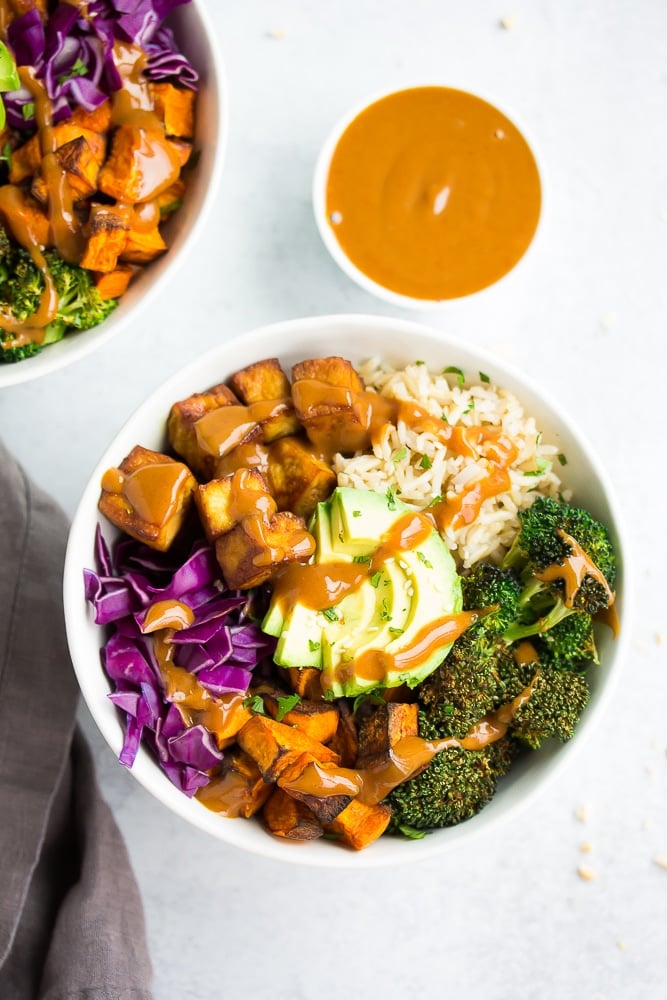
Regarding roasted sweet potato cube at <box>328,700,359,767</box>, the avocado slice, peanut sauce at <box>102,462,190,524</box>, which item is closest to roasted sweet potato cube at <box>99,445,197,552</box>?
peanut sauce at <box>102,462,190,524</box>

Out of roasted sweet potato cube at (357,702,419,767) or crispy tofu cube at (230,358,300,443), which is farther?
crispy tofu cube at (230,358,300,443)

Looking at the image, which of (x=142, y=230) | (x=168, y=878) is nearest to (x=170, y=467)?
(x=142, y=230)

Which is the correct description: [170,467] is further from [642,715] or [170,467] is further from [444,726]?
[642,715]

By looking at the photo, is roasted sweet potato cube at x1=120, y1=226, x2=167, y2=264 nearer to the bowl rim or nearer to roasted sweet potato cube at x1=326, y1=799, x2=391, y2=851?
the bowl rim

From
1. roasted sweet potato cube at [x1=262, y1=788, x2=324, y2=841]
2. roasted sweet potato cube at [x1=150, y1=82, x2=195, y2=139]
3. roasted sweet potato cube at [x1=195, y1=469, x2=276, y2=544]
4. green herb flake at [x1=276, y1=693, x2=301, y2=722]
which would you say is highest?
roasted sweet potato cube at [x1=150, y1=82, x2=195, y2=139]

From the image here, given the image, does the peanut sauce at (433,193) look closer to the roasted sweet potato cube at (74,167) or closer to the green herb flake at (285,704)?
the roasted sweet potato cube at (74,167)

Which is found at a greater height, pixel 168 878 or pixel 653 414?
pixel 653 414

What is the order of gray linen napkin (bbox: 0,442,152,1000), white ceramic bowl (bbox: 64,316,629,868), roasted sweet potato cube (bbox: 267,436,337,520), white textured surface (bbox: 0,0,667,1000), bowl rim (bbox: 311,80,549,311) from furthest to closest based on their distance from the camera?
white textured surface (bbox: 0,0,667,1000), bowl rim (bbox: 311,80,549,311), gray linen napkin (bbox: 0,442,152,1000), roasted sweet potato cube (bbox: 267,436,337,520), white ceramic bowl (bbox: 64,316,629,868)
